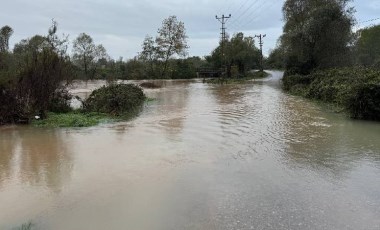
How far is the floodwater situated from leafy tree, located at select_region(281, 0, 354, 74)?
63.3 feet

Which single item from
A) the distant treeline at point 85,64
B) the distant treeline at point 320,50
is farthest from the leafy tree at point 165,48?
the distant treeline at point 320,50

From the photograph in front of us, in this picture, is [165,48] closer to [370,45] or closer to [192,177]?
[370,45]

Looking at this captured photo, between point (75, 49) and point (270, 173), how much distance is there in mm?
53567

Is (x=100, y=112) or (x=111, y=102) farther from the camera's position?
(x=111, y=102)

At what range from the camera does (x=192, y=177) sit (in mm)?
7730

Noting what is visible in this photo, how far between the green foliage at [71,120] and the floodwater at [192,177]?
2.37ft

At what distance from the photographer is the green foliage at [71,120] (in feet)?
→ 46.1

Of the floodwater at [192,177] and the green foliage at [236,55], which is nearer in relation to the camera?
the floodwater at [192,177]

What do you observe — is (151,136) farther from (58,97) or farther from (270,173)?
(58,97)

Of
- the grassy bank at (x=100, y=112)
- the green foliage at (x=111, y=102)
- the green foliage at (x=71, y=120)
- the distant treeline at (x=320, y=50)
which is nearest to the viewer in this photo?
the green foliage at (x=71, y=120)

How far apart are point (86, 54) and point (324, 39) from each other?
3716 centimetres

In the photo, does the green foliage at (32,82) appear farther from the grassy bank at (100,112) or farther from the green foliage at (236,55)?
the green foliage at (236,55)

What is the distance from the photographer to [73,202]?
648 cm

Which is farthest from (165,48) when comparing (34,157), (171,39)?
(34,157)
